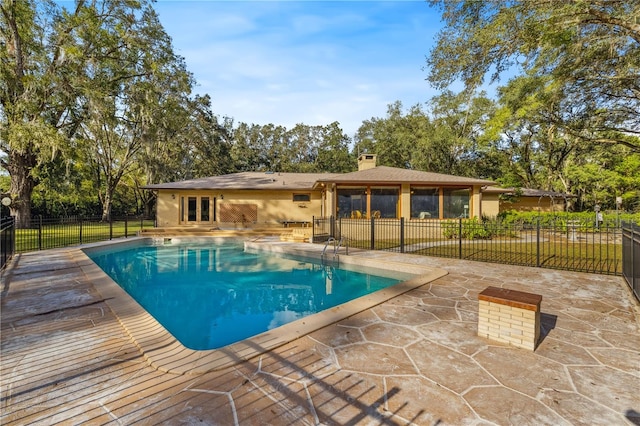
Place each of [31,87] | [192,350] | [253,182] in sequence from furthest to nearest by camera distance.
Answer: [253,182] → [31,87] → [192,350]

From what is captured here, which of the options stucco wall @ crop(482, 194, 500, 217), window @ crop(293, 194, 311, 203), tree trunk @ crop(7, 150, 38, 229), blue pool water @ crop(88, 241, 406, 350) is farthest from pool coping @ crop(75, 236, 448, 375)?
tree trunk @ crop(7, 150, 38, 229)

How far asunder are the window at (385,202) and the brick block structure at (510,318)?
11305 mm

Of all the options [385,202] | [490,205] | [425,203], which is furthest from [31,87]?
[490,205]

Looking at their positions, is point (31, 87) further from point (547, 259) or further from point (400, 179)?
point (547, 259)

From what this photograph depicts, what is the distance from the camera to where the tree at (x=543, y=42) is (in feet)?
24.6

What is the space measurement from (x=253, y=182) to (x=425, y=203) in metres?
11.0

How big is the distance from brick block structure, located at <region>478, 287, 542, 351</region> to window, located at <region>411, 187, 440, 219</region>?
11.9 meters

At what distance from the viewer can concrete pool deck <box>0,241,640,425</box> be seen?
7.07 ft

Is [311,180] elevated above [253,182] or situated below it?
above

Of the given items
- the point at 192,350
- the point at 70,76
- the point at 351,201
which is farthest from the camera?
the point at 70,76

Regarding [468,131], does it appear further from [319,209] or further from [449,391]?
[449,391]

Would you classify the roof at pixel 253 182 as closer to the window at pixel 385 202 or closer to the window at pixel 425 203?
the window at pixel 385 202

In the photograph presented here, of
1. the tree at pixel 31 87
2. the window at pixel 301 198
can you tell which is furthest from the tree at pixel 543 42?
the tree at pixel 31 87

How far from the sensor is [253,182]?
776 inches
